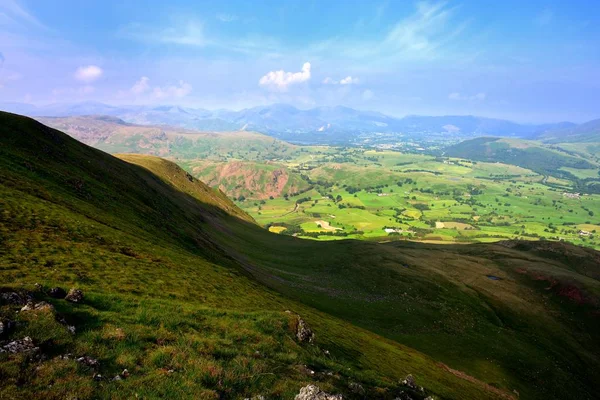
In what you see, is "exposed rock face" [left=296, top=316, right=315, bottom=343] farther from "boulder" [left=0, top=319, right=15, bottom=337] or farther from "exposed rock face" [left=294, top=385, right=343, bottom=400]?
"boulder" [left=0, top=319, right=15, bottom=337]

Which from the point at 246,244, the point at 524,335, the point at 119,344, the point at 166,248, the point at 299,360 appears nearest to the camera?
the point at 119,344

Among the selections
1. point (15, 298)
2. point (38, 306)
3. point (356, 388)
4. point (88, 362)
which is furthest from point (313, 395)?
point (15, 298)

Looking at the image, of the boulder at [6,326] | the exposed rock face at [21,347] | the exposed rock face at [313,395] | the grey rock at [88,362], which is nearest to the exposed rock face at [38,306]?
the boulder at [6,326]

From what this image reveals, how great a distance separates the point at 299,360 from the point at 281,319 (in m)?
6.46

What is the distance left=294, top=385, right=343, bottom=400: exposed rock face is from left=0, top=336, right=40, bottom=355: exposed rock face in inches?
568

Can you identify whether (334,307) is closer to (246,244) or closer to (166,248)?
(166,248)

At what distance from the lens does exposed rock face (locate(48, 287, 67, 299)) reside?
22.3m

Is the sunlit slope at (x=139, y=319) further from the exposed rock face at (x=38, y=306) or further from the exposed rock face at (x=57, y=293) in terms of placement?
the exposed rock face at (x=57, y=293)

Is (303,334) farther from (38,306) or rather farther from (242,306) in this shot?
(38,306)

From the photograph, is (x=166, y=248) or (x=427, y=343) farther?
(x=427, y=343)

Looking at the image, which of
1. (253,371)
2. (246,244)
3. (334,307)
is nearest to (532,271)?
(334,307)

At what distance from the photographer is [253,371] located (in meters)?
20.1

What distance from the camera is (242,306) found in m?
39.3

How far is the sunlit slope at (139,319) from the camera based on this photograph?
16812 mm
